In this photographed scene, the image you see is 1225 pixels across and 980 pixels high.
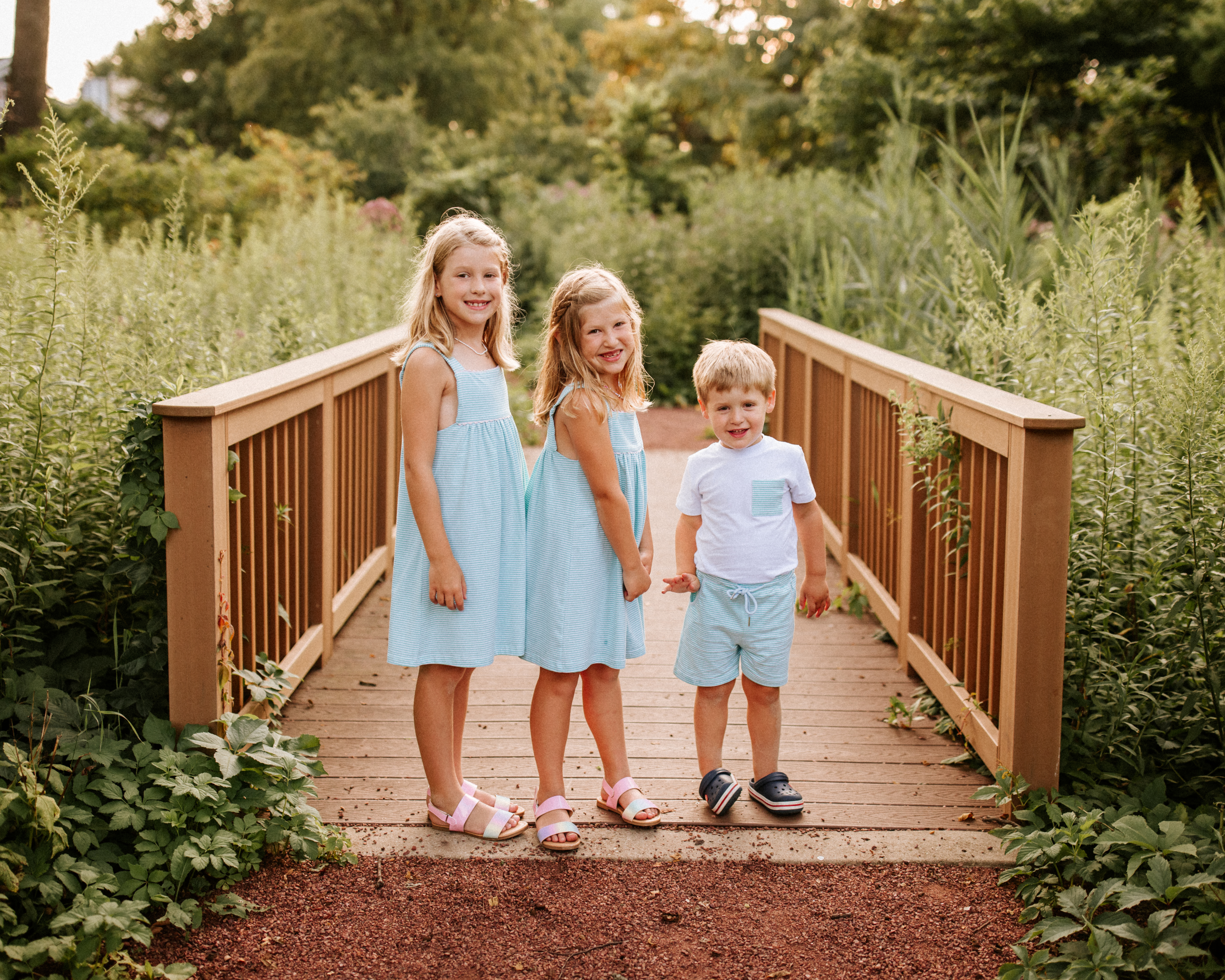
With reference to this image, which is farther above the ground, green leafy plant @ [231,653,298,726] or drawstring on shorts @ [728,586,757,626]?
drawstring on shorts @ [728,586,757,626]

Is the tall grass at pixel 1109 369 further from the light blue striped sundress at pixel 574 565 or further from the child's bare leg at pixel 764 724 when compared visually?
the light blue striped sundress at pixel 574 565

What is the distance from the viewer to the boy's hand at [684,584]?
2811 mm

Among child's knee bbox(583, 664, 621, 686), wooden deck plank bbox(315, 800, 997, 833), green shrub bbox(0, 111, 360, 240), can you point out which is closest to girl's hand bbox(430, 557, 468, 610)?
child's knee bbox(583, 664, 621, 686)

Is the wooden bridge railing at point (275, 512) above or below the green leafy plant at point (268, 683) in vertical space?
above

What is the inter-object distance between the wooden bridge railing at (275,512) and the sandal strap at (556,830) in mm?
850

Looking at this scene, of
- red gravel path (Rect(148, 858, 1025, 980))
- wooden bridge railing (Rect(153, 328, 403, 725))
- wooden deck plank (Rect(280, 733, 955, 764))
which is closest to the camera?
red gravel path (Rect(148, 858, 1025, 980))

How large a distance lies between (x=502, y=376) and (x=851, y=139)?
49.0 ft

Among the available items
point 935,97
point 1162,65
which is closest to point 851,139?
point 935,97

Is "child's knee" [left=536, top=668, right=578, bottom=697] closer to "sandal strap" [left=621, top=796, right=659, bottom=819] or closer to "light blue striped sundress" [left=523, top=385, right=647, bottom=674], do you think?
"light blue striped sundress" [left=523, top=385, right=647, bottom=674]

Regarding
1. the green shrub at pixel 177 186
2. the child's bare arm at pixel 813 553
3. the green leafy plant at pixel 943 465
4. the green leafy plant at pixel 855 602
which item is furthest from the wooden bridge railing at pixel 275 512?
the green shrub at pixel 177 186

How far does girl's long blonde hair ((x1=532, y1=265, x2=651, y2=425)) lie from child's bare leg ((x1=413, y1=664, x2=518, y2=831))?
706mm

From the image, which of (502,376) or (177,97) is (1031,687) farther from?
(177,97)

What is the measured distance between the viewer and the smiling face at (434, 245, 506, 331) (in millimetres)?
2672

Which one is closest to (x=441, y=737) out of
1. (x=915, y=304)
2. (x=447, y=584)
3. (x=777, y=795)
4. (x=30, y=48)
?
(x=447, y=584)
